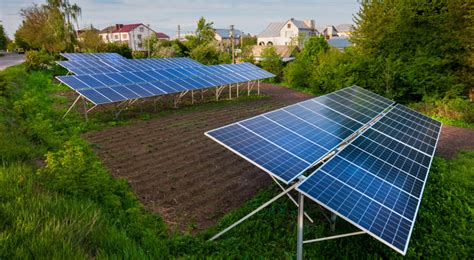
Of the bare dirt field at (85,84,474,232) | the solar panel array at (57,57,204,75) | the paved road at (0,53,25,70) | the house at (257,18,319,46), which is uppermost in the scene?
the house at (257,18,319,46)

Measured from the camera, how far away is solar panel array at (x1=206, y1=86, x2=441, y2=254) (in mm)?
5195

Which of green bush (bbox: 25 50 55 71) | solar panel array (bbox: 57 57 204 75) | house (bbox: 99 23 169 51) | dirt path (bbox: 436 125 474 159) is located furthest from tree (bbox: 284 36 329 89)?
→ house (bbox: 99 23 169 51)

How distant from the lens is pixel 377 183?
620 centimetres

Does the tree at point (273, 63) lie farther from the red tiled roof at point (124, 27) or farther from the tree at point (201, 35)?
the red tiled roof at point (124, 27)

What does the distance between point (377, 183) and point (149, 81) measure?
634 inches

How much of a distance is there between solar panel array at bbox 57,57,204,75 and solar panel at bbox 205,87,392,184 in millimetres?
19095

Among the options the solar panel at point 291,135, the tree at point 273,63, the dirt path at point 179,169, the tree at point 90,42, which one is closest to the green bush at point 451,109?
the solar panel at point 291,135

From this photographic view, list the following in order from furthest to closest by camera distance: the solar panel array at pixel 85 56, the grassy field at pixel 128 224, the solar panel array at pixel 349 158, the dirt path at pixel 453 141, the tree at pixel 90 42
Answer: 1. the tree at pixel 90 42
2. the solar panel array at pixel 85 56
3. the dirt path at pixel 453 141
4. the solar panel array at pixel 349 158
5. the grassy field at pixel 128 224

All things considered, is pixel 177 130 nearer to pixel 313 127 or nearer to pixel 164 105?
pixel 164 105

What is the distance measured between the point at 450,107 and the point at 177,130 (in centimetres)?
1680

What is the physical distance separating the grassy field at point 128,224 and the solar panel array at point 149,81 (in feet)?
21.7

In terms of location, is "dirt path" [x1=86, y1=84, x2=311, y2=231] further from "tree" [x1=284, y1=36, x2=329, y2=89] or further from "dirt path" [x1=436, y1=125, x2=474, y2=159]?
"tree" [x1=284, y1=36, x2=329, y2=89]

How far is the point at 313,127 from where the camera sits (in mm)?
7945

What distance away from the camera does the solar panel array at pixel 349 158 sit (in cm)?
520
